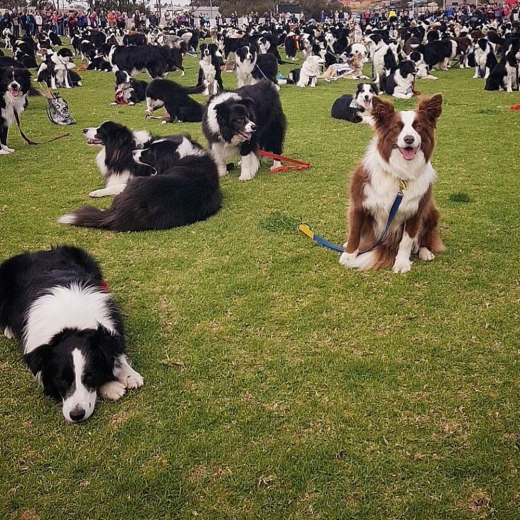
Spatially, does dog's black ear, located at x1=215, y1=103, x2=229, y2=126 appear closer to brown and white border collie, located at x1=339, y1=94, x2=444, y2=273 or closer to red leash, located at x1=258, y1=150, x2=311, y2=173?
red leash, located at x1=258, y1=150, x2=311, y2=173

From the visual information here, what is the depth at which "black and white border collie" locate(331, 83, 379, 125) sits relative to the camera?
36.6 feet

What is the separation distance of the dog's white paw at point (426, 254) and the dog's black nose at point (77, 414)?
10.1ft

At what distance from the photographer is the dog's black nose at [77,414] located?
282cm

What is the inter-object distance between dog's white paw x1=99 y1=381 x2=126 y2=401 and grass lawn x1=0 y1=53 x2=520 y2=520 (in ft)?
0.22

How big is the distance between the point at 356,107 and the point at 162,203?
6.94m

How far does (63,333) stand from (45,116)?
10853 mm

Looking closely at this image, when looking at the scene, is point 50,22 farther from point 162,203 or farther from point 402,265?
point 402,265

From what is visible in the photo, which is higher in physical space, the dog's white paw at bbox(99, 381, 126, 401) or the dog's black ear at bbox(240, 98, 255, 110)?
the dog's black ear at bbox(240, 98, 255, 110)

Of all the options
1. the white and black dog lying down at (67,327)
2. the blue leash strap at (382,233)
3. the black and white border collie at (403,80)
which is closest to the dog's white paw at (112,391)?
the white and black dog lying down at (67,327)

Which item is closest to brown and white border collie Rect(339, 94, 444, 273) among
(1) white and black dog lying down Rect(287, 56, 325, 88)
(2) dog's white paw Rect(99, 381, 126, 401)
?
(2) dog's white paw Rect(99, 381, 126, 401)

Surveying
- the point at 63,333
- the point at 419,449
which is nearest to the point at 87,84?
the point at 63,333

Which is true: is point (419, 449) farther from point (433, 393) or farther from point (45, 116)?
point (45, 116)

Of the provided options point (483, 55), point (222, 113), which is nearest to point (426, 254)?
point (222, 113)

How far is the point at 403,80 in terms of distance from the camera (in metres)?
14.5
